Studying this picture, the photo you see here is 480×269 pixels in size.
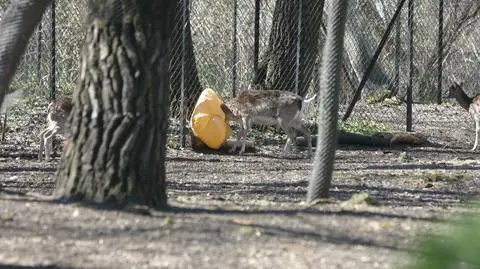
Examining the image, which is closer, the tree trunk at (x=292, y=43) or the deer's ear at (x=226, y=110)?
the deer's ear at (x=226, y=110)

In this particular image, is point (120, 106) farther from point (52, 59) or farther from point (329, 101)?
point (52, 59)

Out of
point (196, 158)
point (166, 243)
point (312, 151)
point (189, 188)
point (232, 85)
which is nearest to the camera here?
point (166, 243)

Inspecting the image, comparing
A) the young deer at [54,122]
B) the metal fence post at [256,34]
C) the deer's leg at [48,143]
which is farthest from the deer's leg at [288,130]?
the deer's leg at [48,143]

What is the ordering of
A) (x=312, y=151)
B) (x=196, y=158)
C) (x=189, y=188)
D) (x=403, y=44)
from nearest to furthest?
(x=189, y=188), (x=196, y=158), (x=312, y=151), (x=403, y=44)

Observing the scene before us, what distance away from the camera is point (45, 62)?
14.6 m

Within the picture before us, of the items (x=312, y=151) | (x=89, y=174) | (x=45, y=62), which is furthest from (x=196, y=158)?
(x=89, y=174)

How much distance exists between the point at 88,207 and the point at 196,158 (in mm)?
7363

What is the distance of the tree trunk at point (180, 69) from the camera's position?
14.3 meters

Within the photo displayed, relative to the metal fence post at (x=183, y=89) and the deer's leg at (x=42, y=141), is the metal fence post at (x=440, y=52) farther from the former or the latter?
the deer's leg at (x=42, y=141)

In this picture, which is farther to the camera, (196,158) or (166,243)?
(196,158)

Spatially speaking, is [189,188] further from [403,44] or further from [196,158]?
[403,44]

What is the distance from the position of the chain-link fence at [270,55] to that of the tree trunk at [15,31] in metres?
6.34

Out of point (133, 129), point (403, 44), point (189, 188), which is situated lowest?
point (189, 188)

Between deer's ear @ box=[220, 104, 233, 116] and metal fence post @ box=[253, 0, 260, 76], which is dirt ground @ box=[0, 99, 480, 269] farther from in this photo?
metal fence post @ box=[253, 0, 260, 76]
